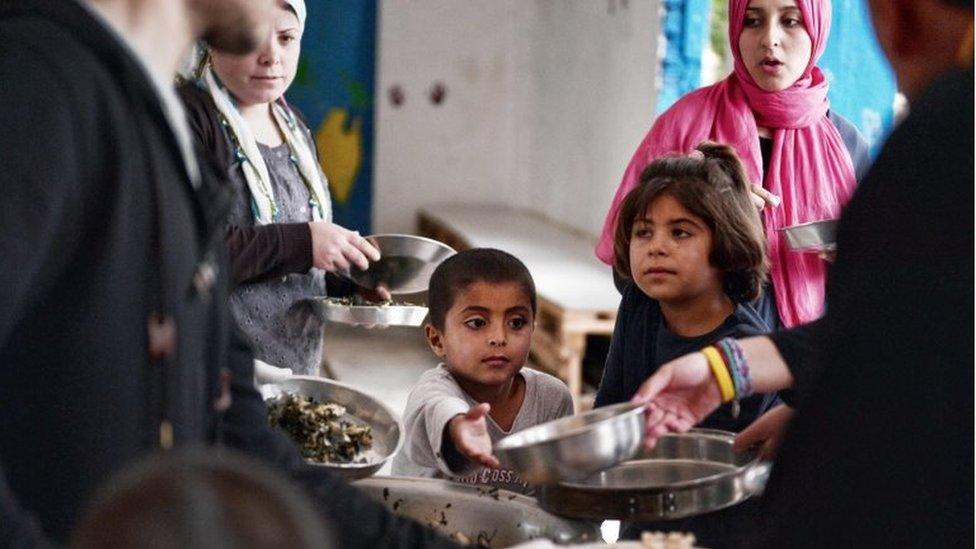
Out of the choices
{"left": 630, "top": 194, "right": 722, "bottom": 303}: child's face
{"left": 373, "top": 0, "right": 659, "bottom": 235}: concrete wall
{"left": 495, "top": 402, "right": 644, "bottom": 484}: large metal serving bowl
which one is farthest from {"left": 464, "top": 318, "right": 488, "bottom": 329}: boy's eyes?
{"left": 373, "top": 0, "right": 659, "bottom": 235}: concrete wall

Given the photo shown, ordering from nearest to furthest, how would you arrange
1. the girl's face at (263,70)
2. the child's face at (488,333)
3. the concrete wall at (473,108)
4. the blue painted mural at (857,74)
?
1. the child's face at (488,333)
2. the girl's face at (263,70)
3. the blue painted mural at (857,74)
4. the concrete wall at (473,108)

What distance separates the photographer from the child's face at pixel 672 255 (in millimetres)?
2523

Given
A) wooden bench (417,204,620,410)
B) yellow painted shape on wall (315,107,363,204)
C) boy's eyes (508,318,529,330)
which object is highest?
boy's eyes (508,318,529,330)

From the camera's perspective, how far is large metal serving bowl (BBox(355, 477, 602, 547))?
5.87 feet

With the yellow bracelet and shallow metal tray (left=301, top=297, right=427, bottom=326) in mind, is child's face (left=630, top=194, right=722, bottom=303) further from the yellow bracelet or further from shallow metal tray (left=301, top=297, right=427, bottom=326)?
the yellow bracelet

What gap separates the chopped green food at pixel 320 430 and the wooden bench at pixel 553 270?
3311mm

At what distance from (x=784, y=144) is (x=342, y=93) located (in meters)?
6.20

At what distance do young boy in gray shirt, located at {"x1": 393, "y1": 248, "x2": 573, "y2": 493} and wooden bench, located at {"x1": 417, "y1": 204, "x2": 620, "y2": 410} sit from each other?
2.82 meters

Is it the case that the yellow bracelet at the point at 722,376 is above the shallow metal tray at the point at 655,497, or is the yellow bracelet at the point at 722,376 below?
above

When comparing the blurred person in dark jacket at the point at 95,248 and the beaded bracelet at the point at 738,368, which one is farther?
the beaded bracelet at the point at 738,368

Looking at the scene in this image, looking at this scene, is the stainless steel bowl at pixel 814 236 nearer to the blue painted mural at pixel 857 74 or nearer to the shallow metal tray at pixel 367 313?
the shallow metal tray at pixel 367 313

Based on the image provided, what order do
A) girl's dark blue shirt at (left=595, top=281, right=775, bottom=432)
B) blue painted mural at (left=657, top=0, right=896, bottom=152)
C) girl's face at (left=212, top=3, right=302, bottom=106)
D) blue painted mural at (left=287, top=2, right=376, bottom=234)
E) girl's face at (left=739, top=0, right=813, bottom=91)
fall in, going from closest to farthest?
girl's dark blue shirt at (left=595, top=281, right=775, bottom=432), girl's face at (left=212, top=3, right=302, bottom=106), girl's face at (left=739, top=0, right=813, bottom=91), blue painted mural at (left=657, top=0, right=896, bottom=152), blue painted mural at (left=287, top=2, right=376, bottom=234)

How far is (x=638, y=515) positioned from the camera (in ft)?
5.56

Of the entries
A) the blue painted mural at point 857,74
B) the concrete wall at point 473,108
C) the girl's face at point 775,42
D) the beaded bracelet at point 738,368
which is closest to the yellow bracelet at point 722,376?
the beaded bracelet at point 738,368
